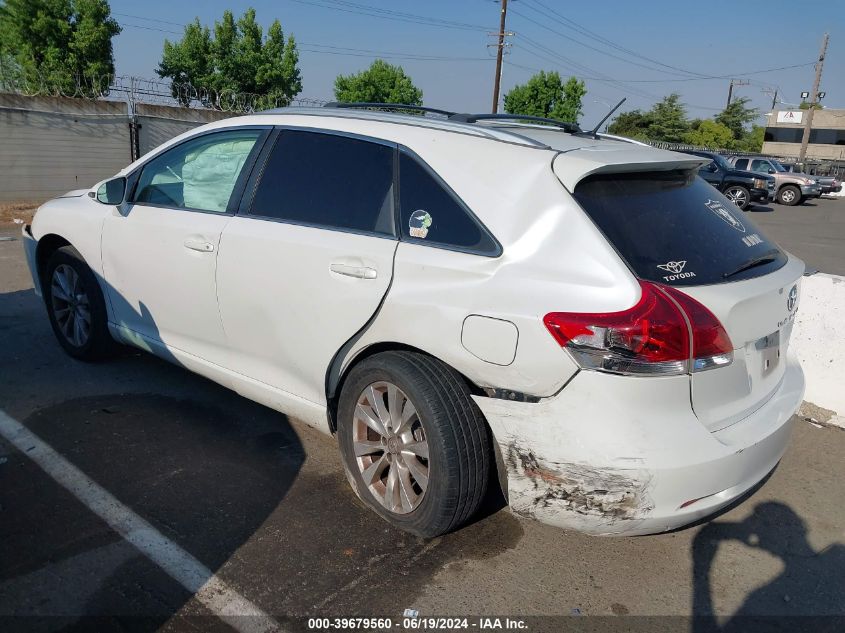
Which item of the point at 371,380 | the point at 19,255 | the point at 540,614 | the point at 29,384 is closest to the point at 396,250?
the point at 371,380

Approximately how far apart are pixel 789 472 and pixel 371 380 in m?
2.49

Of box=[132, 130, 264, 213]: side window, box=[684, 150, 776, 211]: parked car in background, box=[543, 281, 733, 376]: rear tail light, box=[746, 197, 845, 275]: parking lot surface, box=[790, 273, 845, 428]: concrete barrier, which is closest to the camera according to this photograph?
box=[543, 281, 733, 376]: rear tail light

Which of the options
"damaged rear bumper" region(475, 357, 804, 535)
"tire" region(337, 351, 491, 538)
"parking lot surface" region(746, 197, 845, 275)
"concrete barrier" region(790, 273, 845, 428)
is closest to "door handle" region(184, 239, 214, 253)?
"tire" region(337, 351, 491, 538)

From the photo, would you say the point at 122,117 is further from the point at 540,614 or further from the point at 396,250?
the point at 540,614

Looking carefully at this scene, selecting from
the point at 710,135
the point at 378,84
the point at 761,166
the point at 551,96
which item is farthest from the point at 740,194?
the point at 710,135

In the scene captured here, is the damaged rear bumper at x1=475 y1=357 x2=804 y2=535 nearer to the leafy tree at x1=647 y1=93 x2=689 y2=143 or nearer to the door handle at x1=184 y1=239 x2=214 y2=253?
the door handle at x1=184 y1=239 x2=214 y2=253

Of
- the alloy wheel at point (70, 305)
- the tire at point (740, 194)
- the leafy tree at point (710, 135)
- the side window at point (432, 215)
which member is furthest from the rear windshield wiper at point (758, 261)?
the leafy tree at point (710, 135)

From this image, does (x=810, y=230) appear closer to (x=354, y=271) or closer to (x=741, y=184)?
(x=741, y=184)

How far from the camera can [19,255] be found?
8.43 m

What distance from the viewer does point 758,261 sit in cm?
287

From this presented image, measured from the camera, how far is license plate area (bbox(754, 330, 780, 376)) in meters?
2.74

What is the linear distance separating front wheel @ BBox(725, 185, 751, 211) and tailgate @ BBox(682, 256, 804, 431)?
20.7 metres

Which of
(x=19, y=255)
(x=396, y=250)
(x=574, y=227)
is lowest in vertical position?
(x=19, y=255)

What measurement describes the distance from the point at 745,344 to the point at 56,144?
15.0 metres
